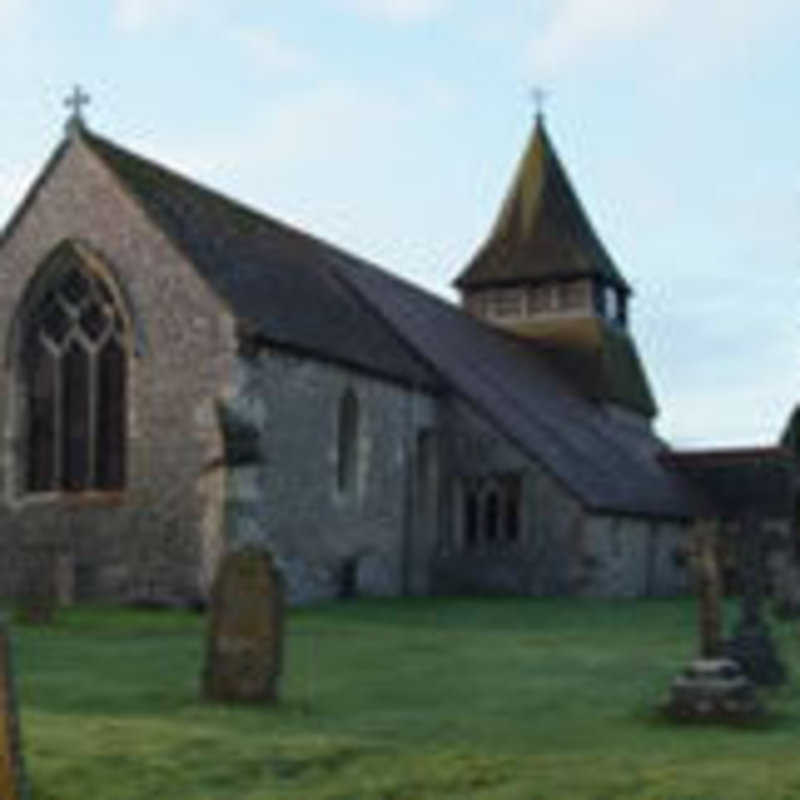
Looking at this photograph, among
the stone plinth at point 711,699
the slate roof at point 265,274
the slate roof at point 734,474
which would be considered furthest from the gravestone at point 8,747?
the slate roof at point 734,474

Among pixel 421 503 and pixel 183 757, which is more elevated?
pixel 421 503

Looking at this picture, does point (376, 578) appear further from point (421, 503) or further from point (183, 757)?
point (183, 757)

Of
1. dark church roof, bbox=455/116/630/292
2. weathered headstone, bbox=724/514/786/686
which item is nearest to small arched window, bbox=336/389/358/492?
weathered headstone, bbox=724/514/786/686

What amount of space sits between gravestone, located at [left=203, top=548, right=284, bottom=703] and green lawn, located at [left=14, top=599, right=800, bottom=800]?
0.33 m

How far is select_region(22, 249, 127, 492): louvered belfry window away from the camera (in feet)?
98.7

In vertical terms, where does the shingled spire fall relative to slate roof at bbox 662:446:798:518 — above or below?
above

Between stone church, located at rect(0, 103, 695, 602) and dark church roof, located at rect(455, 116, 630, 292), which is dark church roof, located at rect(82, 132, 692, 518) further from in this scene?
dark church roof, located at rect(455, 116, 630, 292)

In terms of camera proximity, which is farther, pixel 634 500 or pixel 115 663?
pixel 634 500

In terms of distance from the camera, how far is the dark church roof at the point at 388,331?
31.0m

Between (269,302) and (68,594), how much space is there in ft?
21.3

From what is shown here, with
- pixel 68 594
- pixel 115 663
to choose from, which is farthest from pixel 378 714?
pixel 68 594

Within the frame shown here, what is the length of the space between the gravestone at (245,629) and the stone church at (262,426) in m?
12.6

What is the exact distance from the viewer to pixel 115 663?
18.4m

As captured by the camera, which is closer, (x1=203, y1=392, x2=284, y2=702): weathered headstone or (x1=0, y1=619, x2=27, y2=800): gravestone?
(x1=0, y1=619, x2=27, y2=800): gravestone
